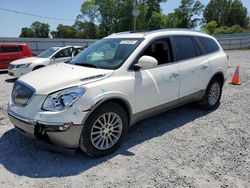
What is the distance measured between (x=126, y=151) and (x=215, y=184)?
4.40ft

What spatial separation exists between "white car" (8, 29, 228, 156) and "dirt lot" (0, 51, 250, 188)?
1.02 ft

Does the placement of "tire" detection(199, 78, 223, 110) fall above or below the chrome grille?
below

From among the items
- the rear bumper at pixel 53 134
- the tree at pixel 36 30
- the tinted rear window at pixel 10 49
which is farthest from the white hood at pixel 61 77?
the tree at pixel 36 30

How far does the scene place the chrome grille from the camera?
3.41m

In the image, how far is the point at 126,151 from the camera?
3793mm

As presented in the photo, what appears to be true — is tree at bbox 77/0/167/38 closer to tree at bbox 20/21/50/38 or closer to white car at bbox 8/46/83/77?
tree at bbox 20/21/50/38

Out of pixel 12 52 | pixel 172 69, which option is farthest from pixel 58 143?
pixel 12 52

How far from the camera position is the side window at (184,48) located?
4715 mm

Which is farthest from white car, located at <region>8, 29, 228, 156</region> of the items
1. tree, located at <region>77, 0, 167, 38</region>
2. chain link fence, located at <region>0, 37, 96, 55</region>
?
tree, located at <region>77, 0, 167, 38</region>

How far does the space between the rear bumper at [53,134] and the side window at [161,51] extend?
184 cm

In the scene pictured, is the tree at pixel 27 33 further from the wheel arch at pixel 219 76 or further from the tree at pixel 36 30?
the wheel arch at pixel 219 76

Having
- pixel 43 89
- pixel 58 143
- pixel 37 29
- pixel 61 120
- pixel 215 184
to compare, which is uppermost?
pixel 37 29

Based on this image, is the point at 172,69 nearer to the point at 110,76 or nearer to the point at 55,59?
the point at 110,76

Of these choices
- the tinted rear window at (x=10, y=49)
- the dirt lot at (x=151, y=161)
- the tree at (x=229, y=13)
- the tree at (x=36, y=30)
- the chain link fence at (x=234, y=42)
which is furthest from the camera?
the tree at (x=36, y=30)
